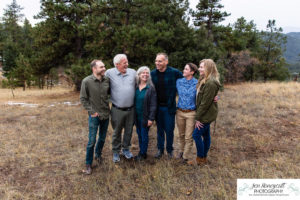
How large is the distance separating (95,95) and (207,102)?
194 cm

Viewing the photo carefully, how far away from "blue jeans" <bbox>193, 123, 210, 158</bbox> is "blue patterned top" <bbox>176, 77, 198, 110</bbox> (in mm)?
408

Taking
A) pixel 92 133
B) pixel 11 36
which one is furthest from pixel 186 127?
pixel 11 36

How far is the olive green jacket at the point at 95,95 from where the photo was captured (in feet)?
11.2

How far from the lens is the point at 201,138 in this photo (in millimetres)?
3514

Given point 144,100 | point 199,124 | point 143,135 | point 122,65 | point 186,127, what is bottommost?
point 143,135

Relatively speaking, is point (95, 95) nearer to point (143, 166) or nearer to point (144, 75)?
point (144, 75)

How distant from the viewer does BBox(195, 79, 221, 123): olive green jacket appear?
315 centimetres

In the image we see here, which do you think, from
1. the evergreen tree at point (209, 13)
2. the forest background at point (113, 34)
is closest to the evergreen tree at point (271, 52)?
the evergreen tree at point (209, 13)

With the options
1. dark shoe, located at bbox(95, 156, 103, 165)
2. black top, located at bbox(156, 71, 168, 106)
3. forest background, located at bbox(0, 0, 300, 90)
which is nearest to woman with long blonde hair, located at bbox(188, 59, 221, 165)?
black top, located at bbox(156, 71, 168, 106)

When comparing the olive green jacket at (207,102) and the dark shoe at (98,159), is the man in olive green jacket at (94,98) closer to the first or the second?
the dark shoe at (98,159)

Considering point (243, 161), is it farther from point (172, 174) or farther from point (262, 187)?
point (172, 174)

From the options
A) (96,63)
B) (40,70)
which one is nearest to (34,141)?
(96,63)

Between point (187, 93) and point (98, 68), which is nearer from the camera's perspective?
point (98, 68)

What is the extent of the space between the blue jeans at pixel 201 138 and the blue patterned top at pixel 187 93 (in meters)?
0.41
